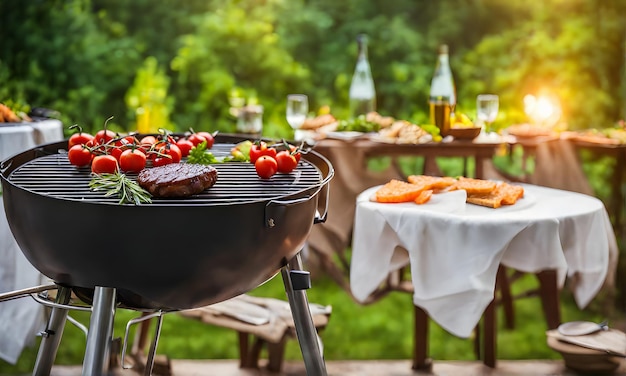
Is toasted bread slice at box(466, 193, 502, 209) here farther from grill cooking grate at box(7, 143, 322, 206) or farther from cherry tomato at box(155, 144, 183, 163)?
cherry tomato at box(155, 144, 183, 163)

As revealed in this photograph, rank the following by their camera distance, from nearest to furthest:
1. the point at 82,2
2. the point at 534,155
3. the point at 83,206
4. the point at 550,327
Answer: the point at 83,206
the point at 550,327
the point at 534,155
the point at 82,2

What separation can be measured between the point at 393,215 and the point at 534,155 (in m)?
1.51

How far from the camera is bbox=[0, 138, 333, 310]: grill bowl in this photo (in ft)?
6.40

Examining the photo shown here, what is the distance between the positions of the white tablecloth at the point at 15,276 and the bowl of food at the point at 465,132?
1995 millimetres

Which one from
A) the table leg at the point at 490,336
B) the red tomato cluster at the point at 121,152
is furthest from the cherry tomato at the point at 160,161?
the table leg at the point at 490,336

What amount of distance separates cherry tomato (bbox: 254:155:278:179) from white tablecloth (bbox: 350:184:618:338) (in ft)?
2.31

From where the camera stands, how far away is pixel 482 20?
19.1ft

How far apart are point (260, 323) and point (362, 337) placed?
4.18 feet

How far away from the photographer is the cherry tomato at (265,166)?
2.42 meters

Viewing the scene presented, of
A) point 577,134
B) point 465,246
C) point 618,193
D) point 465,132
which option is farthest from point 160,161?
point 618,193

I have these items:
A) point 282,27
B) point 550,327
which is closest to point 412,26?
point 282,27

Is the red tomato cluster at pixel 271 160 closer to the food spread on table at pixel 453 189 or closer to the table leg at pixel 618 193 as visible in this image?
the food spread on table at pixel 453 189

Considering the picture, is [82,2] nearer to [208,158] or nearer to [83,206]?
[208,158]

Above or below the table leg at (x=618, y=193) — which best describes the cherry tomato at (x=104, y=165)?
above
